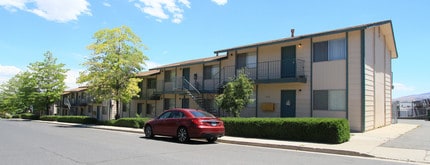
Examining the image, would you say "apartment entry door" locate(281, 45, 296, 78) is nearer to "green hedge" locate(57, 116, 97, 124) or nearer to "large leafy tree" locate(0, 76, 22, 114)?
"green hedge" locate(57, 116, 97, 124)

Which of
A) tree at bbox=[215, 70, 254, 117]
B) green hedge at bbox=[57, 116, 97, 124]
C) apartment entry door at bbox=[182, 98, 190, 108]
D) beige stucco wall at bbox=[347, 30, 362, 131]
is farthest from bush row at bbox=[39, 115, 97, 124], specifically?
beige stucco wall at bbox=[347, 30, 362, 131]

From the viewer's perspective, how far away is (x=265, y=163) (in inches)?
331

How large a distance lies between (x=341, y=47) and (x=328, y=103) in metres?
3.07

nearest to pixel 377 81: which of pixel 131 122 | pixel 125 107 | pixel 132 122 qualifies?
pixel 132 122

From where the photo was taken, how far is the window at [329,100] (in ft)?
57.7

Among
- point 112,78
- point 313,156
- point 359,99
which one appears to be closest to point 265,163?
point 313,156

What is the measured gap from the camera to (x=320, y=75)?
1856cm

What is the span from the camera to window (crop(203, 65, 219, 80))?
25586 mm

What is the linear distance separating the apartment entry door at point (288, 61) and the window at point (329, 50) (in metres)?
1.37

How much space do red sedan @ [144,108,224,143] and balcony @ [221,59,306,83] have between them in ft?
20.2

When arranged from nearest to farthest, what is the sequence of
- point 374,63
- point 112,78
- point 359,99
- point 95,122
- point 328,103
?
point 359,99 → point 328,103 → point 374,63 → point 112,78 → point 95,122

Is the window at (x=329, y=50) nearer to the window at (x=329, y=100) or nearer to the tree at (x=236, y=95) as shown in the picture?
the window at (x=329, y=100)

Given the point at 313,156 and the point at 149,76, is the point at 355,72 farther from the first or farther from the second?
the point at 149,76

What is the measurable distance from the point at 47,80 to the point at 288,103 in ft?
129
